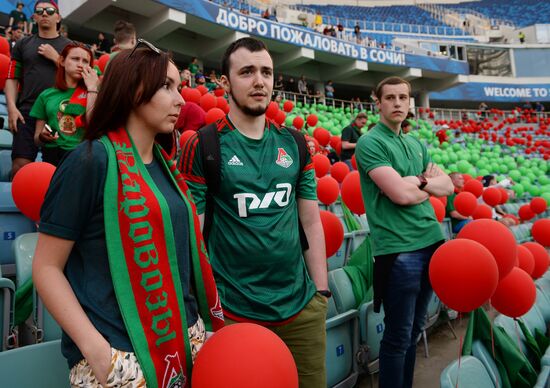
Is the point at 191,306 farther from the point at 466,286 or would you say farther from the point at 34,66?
the point at 34,66

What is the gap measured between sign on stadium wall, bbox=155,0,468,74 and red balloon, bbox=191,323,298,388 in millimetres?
13194

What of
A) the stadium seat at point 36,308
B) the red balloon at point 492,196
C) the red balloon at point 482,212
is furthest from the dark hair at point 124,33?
the red balloon at point 492,196

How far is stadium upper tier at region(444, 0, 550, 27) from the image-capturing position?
3114 centimetres

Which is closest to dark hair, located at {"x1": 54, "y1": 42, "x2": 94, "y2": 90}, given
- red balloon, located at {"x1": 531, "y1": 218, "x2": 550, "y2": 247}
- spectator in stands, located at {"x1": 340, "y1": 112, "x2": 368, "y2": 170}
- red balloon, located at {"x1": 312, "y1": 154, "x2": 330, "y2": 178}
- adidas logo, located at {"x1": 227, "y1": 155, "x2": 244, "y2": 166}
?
adidas logo, located at {"x1": 227, "y1": 155, "x2": 244, "y2": 166}

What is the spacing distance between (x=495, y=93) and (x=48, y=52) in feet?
86.8

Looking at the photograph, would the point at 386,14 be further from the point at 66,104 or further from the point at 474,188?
the point at 66,104

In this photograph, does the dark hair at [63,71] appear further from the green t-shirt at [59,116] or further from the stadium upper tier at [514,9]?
the stadium upper tier at [514,9]

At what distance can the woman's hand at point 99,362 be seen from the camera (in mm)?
808

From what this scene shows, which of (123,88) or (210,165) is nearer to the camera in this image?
(123,88)

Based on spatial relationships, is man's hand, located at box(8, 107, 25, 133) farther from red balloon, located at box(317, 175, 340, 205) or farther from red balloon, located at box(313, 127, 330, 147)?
red balloon, located at box(313, 127, 330, 147)

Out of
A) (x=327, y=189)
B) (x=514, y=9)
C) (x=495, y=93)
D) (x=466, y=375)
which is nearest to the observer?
(x=466, y=375)

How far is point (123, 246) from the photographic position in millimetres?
882

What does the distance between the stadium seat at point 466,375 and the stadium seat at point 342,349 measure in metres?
0.68

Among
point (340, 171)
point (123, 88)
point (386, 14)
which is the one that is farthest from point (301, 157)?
point (386, 14)
